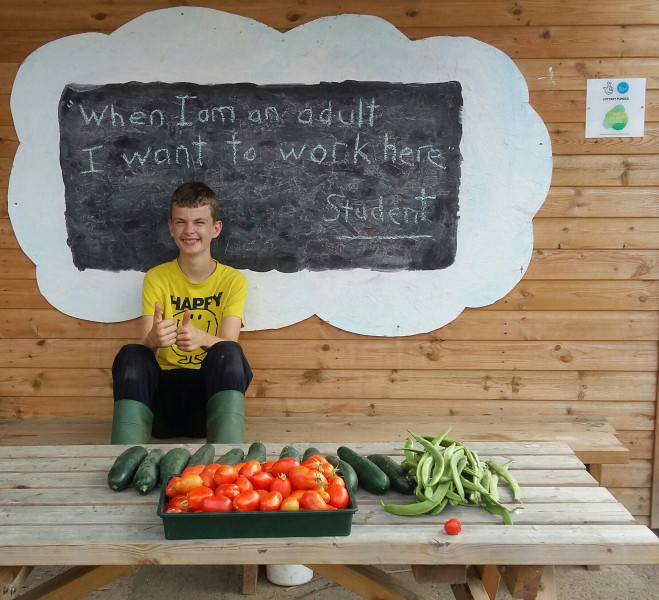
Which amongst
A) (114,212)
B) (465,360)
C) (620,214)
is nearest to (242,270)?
(114,212)

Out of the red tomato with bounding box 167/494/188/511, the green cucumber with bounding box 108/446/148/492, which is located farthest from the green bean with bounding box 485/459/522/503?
the green cucumber with bounding box 108/446/148/492

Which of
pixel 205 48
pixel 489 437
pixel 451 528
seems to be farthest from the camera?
pixel 205 48

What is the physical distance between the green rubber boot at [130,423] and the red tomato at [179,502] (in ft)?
3.35

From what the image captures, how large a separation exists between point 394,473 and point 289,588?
142cm

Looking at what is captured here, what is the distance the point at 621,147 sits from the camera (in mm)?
3793

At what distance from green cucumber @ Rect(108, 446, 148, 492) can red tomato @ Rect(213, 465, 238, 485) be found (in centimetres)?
41

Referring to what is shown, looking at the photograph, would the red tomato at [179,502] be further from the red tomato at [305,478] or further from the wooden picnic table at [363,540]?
the red tomato at [305,478]

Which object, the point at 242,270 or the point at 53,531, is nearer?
the point at 53,531

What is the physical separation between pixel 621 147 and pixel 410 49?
124 centimetres

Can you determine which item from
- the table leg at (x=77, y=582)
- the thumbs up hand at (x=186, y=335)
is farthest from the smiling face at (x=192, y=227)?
the table leg at (x=77, y=582)

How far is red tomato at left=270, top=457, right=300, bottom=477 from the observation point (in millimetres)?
2133

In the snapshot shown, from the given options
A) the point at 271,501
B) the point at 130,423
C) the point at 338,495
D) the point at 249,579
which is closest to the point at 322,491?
the point at 338,495

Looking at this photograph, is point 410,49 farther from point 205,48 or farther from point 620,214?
point 620,214

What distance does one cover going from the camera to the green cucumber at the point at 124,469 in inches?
91.0
